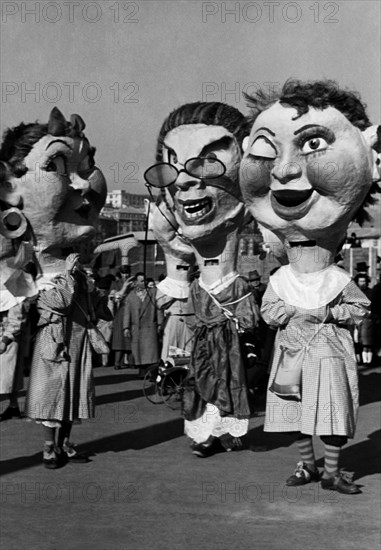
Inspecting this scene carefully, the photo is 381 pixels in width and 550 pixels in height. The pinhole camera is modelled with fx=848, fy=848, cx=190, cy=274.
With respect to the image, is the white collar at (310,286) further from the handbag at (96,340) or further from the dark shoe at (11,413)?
the dark shoe at (11,413)

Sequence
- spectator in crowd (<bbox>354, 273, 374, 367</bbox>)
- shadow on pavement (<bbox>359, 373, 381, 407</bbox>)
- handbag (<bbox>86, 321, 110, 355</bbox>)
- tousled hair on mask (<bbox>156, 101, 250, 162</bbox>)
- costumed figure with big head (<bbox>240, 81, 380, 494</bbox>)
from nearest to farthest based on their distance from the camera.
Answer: costumed figure with big head (<bbox>240, 81, 380, 494</bbox>), handbag (<bbox>86, 321, 110, 355</bbox>), tousled hair on mask (<bbox>156, 101, 250, 162</bbox>), shadow on pavement (<bbox>359, 373, 381, 407</bbox>), spectator in crowd (<bbox>354, 273, 374, 367</bbox>)

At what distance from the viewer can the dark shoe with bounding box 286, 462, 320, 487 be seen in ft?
18.1

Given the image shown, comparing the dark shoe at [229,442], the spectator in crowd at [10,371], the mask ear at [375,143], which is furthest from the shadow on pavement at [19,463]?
the mask ear at [375,143]

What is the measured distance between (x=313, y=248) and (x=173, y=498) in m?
1.91

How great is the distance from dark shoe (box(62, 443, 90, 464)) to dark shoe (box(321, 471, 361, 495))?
1801 millimetres

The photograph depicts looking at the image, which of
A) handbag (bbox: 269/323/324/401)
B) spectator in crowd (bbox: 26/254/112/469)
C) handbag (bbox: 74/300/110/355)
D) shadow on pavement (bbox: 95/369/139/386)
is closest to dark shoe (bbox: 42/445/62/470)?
spectator in crowd (bbox: 26/254/112/469)

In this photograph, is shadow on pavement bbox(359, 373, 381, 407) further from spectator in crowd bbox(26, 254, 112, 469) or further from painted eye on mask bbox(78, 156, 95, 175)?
painted eye on mask bbox(78, 156, 95, 175)

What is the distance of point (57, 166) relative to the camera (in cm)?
662

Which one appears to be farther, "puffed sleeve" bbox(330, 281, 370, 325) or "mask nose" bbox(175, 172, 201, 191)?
"mask nose" bbox(175, 172, 201, 191)

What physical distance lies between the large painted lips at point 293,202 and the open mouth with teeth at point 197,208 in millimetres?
1231

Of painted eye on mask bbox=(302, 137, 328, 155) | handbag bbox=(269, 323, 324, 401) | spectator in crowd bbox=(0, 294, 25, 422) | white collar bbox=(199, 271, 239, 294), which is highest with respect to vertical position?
painted eye on mask bbox=(302, 137, 328, 155)

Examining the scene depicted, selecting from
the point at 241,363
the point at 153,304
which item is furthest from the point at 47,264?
the point at 153,304

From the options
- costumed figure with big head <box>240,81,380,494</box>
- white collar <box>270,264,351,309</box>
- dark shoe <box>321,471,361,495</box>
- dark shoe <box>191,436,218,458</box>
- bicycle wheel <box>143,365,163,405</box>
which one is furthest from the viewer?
bicycle wheel <box>143,365,163,405</box>

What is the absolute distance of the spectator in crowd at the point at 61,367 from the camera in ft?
19.7
